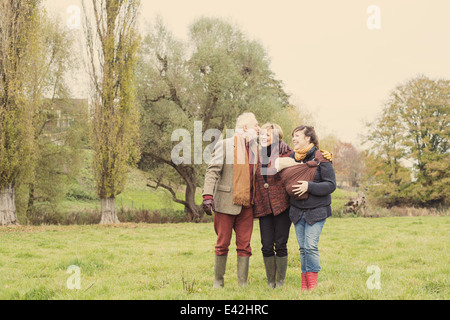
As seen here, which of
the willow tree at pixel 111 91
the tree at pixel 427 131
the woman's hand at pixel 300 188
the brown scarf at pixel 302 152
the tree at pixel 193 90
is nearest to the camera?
the woman's hand at pixel 300 188

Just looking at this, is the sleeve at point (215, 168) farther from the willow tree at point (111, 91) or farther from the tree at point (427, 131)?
the tree at point (427, 131)

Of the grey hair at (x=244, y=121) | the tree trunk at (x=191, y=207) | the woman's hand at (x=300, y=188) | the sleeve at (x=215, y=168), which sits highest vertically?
the grey hair at (x=244, y=121)

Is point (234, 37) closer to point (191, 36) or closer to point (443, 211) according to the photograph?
point (191, 36)

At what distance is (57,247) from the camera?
9242 millimetres

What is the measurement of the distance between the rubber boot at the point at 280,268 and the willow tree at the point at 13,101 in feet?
41.8

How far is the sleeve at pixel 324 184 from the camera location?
4340mm

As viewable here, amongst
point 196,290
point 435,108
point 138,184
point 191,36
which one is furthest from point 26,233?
point 435,108

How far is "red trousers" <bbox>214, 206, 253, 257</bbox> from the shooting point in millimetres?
4734

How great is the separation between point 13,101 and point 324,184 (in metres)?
13.9

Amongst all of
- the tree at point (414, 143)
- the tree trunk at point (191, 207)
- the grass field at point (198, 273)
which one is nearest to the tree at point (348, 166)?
the tree at point (414, 143)

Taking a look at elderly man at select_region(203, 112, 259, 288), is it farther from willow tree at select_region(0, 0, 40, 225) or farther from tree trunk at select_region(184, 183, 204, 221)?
tree trunk at select_region(184, 183, 204, 221)

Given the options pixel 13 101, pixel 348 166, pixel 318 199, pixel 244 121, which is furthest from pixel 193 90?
pixel 348 166

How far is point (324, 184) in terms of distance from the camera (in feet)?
14.3

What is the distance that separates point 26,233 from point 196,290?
9738 mm
